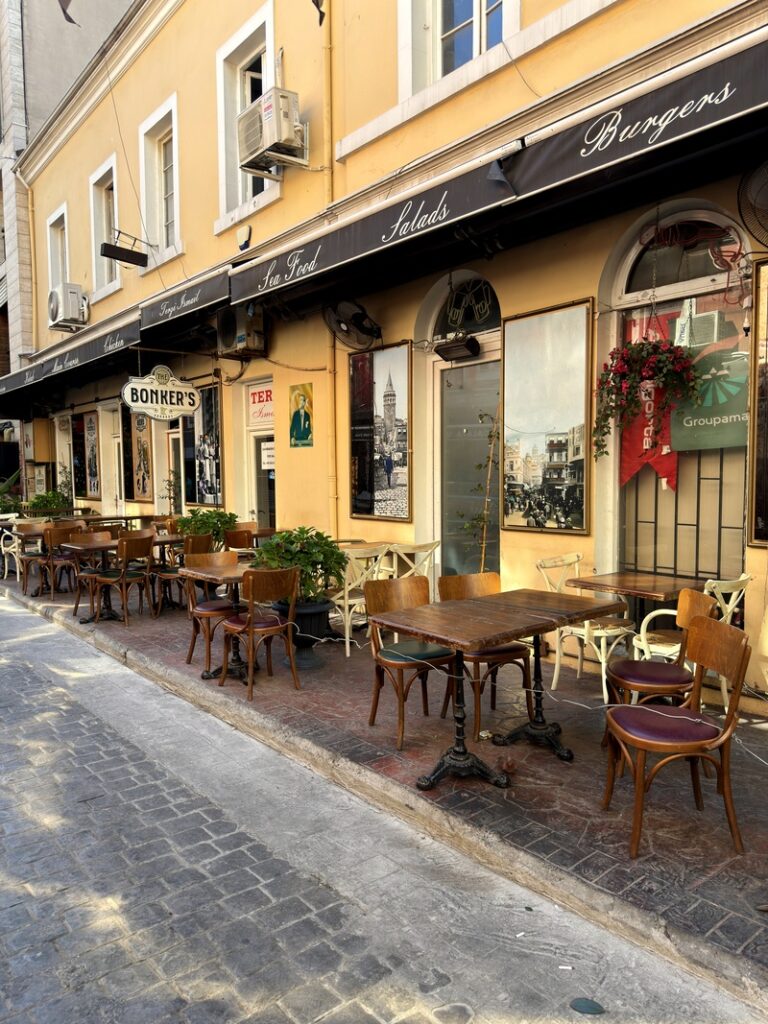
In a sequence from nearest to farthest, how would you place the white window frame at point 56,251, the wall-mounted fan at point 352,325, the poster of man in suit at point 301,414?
the wall-mounted fan at point 352,325
the poster of man in suit at point 301,414
the white window frame at point 56,251

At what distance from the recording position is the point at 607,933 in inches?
108

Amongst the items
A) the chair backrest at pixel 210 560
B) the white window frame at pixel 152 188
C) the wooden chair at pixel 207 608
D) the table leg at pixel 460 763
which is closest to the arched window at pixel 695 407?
the table leg at pixel 460 763

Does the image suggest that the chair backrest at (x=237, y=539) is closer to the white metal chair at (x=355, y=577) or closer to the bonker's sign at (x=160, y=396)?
the white metal chair at (x=355, y=577)

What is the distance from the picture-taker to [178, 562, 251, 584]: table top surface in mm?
5910

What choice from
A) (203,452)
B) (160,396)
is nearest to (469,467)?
(160,396)

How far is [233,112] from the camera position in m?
10.3

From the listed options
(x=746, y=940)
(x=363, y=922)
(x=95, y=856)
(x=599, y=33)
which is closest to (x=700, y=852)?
(x=746, y=940)

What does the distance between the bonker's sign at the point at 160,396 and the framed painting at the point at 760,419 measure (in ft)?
26.1

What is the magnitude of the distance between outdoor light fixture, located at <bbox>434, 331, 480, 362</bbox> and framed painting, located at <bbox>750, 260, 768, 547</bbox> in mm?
2793

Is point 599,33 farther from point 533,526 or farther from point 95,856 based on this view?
point 95,856

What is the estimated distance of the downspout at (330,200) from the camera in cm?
809

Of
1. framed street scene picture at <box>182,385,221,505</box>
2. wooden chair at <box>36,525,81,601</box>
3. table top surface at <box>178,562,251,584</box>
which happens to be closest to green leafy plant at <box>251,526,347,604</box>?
table top surface at <box>178,562,251,584</box>

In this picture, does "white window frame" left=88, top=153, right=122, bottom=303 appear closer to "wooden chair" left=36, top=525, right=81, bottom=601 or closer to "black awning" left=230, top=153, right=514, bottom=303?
"wooden chair" left=36, top=525, right=81, bottom=601

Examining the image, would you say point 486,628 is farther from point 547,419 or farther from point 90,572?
point 90,572
